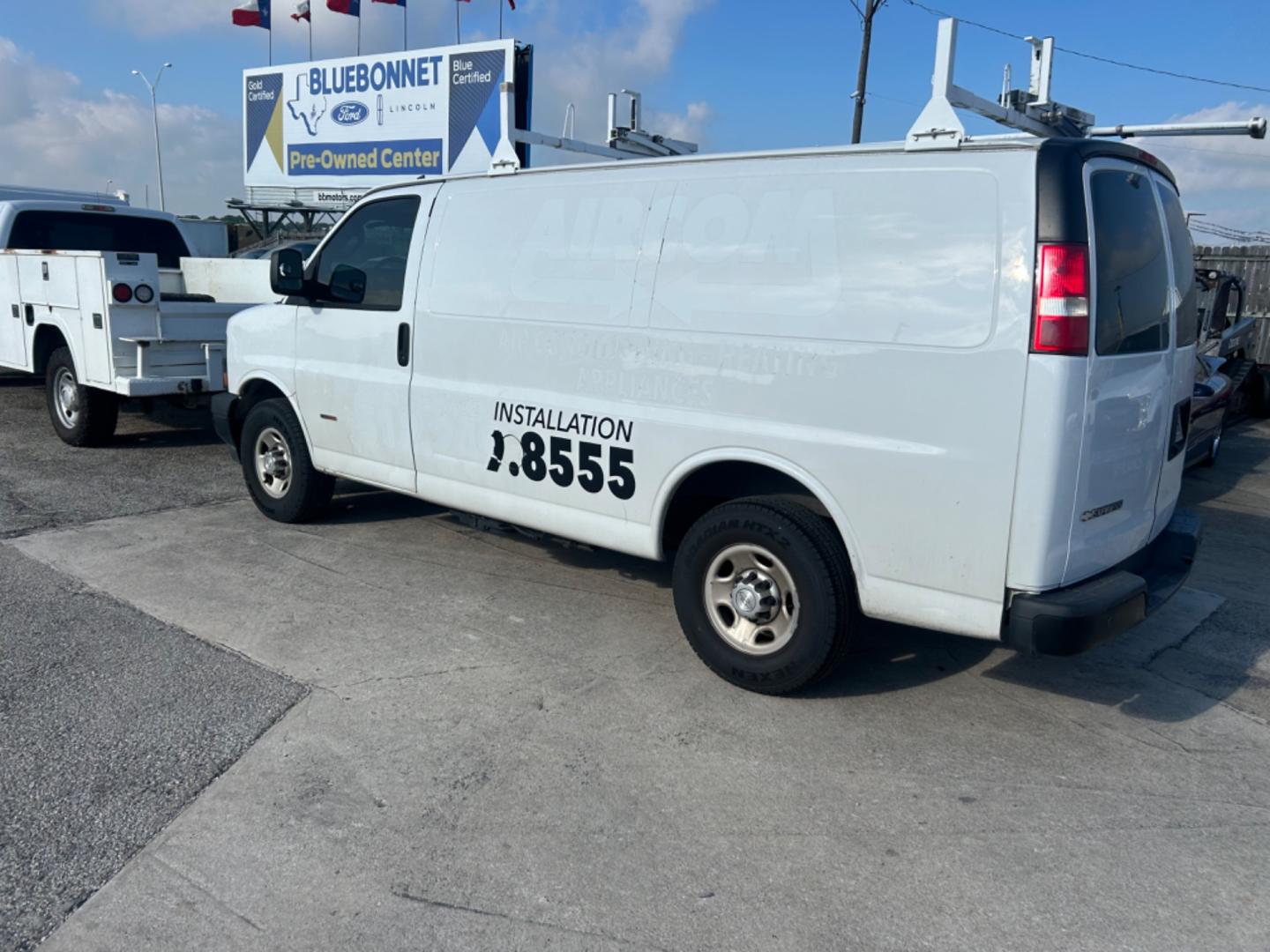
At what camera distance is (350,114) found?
22.8m

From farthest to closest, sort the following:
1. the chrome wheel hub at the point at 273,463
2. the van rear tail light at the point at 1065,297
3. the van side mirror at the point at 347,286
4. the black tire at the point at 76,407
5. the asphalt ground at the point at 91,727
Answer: the black tire at the point at 76,407 → the chrome wheel hub at the point at 273,463 → the van side mirror at the point at 347,286 → the van rear tail light at the point at 1065,297 → the asphalt ground at the point at 91,727

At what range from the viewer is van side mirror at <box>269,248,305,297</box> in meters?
6.09

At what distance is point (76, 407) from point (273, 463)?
333 centimetres

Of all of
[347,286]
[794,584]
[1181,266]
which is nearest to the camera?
[794,584]

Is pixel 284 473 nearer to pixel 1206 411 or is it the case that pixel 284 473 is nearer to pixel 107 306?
pixel 107 306

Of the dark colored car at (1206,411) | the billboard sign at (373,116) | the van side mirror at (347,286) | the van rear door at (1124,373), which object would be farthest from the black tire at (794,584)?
the billboard sign at (373,116)

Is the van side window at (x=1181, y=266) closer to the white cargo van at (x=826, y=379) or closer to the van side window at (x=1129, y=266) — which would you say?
the white cargo van at (x=826, y=379)

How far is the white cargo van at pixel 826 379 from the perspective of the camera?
3.62m

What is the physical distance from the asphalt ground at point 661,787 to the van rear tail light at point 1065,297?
5.34 ft

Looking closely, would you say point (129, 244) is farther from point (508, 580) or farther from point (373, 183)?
point (373, 183)

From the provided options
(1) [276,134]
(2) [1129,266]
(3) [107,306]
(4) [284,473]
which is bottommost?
(4) [284,473]

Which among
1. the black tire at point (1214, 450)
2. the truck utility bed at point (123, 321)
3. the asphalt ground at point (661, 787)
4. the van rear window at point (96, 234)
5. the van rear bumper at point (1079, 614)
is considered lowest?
the asphalt ground at point (661, 787)

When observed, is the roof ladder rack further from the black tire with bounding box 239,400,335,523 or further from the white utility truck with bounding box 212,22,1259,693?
the black tire with bounding box 239,400,335,523

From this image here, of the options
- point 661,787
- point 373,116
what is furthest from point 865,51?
point 661,787
